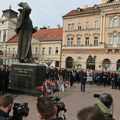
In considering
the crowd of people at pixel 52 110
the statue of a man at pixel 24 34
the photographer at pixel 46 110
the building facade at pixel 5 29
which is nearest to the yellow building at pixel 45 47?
the building facade at pixel 5 29

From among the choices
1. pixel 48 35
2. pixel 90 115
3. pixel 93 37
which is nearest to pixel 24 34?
pixel 90 115

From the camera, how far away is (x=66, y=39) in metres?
53.0

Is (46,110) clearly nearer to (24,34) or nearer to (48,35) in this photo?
(24,34)

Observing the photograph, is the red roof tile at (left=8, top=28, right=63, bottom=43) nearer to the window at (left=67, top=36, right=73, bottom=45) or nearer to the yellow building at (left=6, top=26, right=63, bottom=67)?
the yellow building at (left=6, top=26, right=63, bottom=67)

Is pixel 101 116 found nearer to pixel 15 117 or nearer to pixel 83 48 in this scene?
pixel 15 117

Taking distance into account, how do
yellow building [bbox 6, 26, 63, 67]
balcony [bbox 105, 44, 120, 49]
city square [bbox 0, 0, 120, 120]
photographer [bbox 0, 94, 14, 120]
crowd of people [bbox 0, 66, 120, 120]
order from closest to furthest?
1. crowd of people [bbox 0, 66, 120, 120]
2. photographer [bbox 0, 94, 14, 120]
3. city square [bbox 0, 0, 120, 120]
4. balcony [bbox 105, 44, 120, 49]
5. yellow building [bbox 6, 26, 63, 67]

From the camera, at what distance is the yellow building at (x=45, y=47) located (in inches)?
2196

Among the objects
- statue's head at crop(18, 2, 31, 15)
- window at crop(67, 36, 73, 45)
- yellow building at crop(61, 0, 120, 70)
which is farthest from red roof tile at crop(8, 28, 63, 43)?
statue's head at crop(18, 2, 31, 15)

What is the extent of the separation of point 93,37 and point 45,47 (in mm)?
13277

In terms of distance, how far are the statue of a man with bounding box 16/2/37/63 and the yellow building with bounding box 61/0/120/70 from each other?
106 feet

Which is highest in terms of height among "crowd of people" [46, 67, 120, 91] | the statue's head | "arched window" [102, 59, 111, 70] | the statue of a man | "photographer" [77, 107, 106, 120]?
the statue's head

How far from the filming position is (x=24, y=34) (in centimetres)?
1487

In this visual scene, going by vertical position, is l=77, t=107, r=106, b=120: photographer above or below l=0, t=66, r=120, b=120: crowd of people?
Result: above

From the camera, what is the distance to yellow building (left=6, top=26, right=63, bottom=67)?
183 ft
